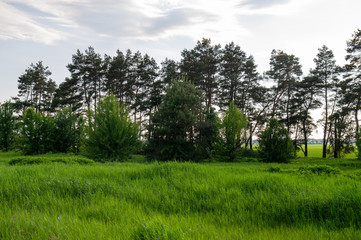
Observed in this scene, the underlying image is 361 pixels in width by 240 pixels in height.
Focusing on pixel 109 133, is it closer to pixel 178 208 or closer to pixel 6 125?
pixel 178 208

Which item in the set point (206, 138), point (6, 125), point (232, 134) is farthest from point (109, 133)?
point (6, 125)

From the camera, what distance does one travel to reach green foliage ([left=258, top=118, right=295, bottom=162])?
836 inches

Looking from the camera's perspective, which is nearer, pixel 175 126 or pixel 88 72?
pixel 175 126

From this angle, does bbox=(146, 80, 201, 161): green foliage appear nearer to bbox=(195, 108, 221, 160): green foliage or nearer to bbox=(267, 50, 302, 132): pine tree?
bbox=(195, 108, 221, 160): green foliage

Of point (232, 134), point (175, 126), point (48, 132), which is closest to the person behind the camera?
point (175, 126)

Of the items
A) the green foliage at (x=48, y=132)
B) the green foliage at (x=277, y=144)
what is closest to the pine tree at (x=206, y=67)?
the green foliage at (x=277, y=144)

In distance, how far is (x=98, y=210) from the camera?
418 centimetres

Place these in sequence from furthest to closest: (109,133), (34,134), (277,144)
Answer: (34,134) < (277,144) < (109,133)

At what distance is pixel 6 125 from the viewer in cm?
3234

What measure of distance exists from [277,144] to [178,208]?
19.3 m

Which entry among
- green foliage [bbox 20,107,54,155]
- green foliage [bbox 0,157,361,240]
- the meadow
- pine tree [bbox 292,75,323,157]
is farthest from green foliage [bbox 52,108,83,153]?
pine tree [bbox 292,75,323,157]

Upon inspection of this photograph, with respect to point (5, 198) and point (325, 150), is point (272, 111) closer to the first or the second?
point (325, 150)

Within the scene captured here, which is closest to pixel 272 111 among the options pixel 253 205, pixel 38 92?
pixel 253 205

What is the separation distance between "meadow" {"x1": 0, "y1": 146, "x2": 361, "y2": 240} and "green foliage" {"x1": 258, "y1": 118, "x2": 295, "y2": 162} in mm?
16213
